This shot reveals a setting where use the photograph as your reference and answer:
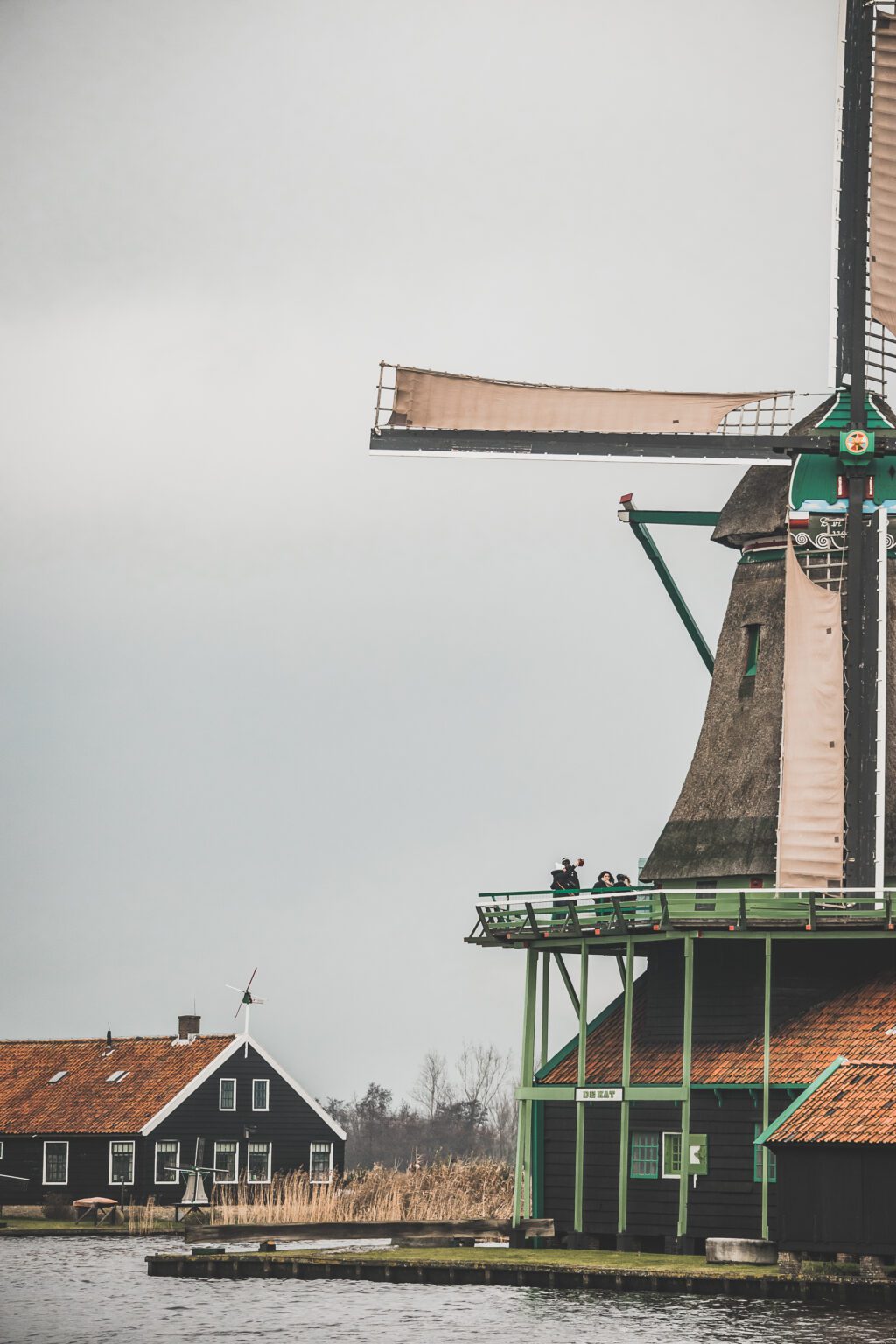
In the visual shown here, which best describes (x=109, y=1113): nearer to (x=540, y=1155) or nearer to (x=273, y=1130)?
(x=273, y=1130)

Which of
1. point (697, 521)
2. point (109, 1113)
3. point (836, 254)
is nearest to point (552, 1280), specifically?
point (697, 521)

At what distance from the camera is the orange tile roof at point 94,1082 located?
173ft

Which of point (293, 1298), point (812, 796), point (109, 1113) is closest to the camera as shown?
point (293, 1298)

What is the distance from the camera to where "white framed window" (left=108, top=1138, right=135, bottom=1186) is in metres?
51.8

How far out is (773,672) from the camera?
36.4 m

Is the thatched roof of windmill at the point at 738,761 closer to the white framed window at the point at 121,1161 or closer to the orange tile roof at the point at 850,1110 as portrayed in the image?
the orange tile roof at the point at 850,1110

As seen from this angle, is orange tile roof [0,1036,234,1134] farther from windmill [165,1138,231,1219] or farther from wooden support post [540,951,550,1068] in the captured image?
wooden support post [540,951,550,1068]

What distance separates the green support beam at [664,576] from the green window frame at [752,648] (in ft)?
3.16

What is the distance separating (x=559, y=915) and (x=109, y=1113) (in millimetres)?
19467

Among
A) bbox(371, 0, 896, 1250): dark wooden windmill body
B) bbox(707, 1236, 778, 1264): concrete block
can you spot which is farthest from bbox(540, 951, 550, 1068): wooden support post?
bbox(707, 1236, 778, 1264): concrete block

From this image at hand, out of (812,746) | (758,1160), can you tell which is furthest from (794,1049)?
(812,746)

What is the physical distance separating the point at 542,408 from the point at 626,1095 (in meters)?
10.4

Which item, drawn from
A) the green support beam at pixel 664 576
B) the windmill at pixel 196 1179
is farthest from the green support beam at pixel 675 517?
the windmill at pixel 196 1179

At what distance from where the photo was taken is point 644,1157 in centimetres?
3562
